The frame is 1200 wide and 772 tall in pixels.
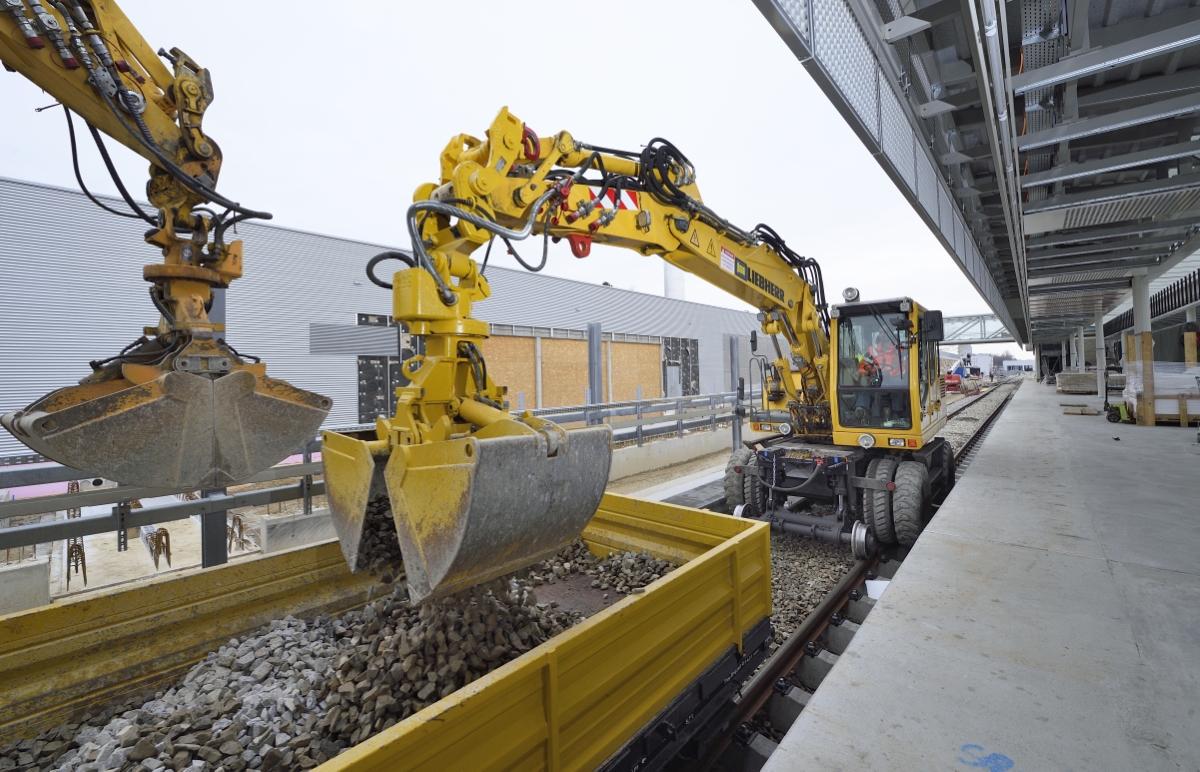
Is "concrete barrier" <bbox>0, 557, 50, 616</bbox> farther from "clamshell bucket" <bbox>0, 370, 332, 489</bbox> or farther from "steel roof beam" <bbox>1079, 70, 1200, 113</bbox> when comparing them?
"steel roof beam" <bbox>1079, 70, 1200, 113</bbox>

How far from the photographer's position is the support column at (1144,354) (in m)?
11.9

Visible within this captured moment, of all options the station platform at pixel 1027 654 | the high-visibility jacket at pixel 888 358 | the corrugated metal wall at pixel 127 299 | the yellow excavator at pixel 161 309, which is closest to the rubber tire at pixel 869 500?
the station platform at pixel 1027 654

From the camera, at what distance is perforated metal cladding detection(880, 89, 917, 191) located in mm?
3885

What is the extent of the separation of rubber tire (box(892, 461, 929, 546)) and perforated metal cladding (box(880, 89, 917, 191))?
3117mm

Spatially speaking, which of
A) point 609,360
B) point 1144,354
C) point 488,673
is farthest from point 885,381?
point 609,360

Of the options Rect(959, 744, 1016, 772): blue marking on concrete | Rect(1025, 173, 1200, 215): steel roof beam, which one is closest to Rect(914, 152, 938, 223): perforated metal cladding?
Rect(1025, 173, 1200, 215): steel roof beam

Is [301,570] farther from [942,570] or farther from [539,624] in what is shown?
[942,570]

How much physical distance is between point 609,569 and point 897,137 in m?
4.14

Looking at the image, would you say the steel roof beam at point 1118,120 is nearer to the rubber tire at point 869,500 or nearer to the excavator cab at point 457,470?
the rubber tire at point 869,500

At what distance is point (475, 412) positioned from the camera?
2576 mm

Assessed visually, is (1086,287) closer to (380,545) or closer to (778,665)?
(778,665)

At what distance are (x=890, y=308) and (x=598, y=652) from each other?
5.85 meters

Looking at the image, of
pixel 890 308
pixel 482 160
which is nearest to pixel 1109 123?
pixel 890 308

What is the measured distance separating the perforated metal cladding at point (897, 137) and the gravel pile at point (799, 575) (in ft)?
11.9
